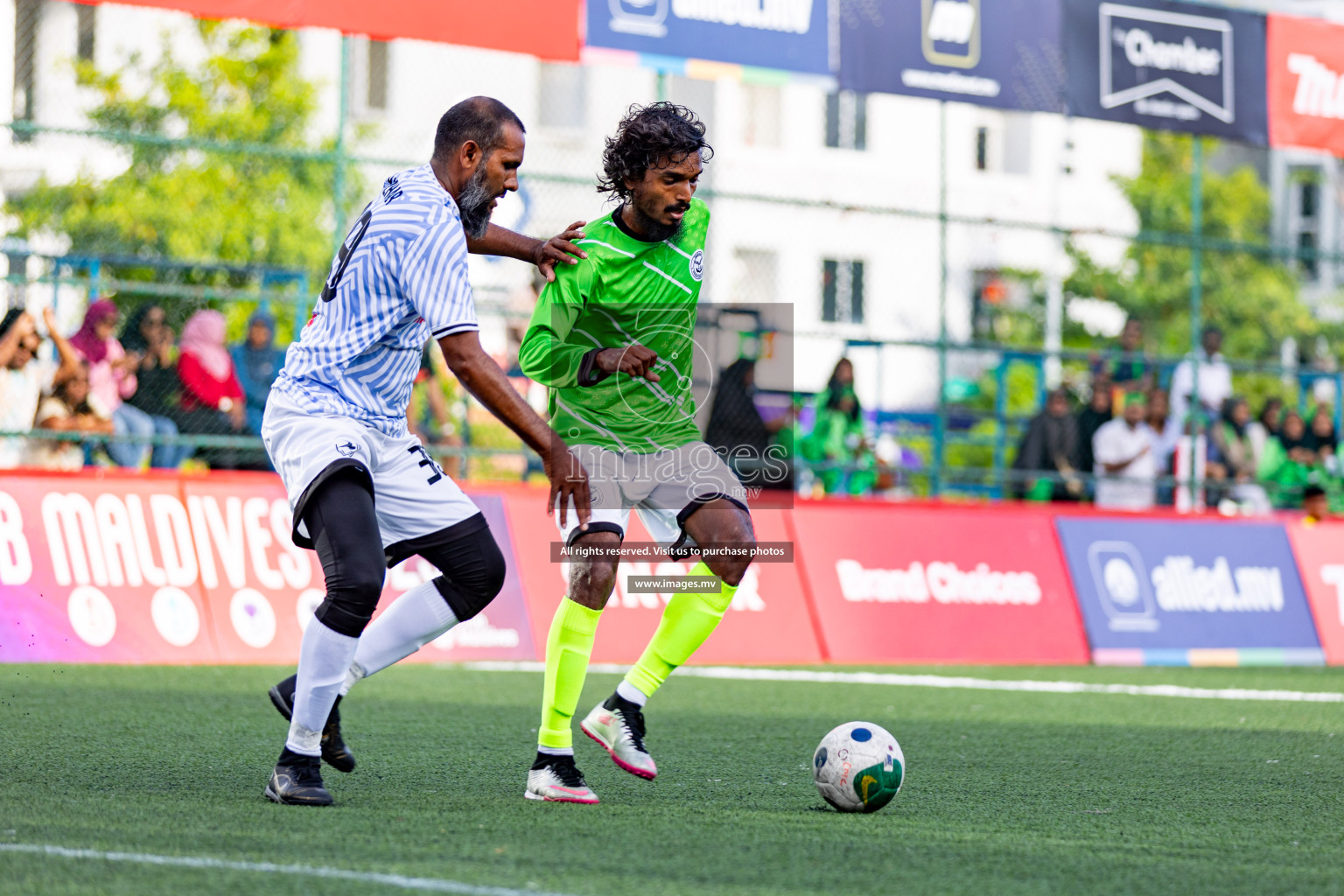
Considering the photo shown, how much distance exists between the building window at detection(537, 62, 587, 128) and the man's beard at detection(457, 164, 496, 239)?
26.4 meters

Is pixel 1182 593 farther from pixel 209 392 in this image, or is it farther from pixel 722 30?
pixel 209 392

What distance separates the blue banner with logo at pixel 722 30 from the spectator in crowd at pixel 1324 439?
7018 millimetres

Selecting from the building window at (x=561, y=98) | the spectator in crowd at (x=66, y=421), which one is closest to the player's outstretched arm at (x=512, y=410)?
the spectator in crowd at (x=66, y=421)

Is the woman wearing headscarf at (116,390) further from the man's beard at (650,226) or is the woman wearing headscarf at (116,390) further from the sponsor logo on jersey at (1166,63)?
the sponsor logo on jersey at (1166,63)

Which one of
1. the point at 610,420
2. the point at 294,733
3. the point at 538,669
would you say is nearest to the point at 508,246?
the point at 610,420

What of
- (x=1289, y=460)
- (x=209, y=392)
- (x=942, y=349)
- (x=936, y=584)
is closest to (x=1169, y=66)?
(x=942, y=349)

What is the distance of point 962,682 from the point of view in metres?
11.0

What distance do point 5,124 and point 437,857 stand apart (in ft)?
27.0

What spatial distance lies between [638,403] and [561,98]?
26663 millimetres

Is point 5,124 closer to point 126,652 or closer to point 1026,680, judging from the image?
point 126,652

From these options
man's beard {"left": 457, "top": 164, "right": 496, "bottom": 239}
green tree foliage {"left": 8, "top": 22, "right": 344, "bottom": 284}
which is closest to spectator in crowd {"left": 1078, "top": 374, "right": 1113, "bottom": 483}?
man's beard {"left": 457, "top": 164, "right": 496, "bottom": 239}

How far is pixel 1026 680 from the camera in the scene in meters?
11.3

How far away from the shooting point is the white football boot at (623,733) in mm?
5969

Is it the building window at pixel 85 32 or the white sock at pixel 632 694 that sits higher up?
the building window at pixel 85 32
